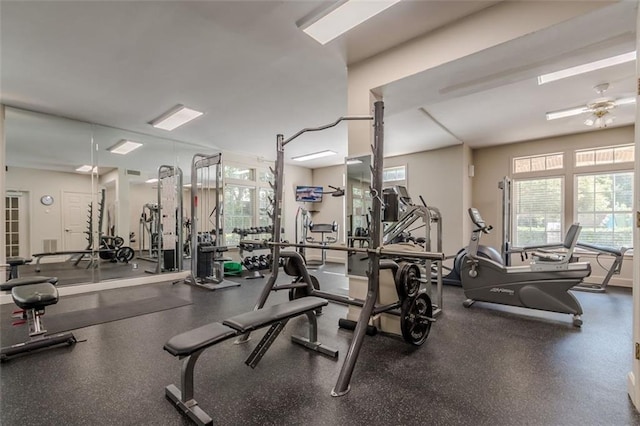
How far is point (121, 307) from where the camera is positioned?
393 centimetres

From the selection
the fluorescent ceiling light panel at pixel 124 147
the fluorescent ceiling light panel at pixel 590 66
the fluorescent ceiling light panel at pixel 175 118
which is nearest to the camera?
the fluorescent ceiling light panel at pixel 590 66

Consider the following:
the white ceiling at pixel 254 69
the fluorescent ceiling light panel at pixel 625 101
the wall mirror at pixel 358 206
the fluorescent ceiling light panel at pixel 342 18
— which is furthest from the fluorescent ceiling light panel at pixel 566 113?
the fluorescent ceiling light panel at pixel 342 18

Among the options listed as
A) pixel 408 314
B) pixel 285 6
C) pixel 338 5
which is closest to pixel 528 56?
pixel 338 5

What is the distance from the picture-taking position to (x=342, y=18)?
2479 millimetres

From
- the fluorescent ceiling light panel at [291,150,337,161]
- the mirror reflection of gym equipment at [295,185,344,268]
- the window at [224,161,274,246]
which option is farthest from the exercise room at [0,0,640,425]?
the mirror reflection of gym equipment at [295,185,344,268]

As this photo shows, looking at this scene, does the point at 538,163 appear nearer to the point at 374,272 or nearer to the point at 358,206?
the point at 358,206

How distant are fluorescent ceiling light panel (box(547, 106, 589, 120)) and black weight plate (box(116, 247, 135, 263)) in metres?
8.06

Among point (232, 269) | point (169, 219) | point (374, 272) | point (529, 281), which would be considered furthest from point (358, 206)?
point (169, 219)

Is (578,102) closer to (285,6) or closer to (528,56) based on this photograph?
(528,56)

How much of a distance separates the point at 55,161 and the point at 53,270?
6.82ft

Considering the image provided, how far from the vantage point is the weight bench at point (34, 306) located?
2436 mm

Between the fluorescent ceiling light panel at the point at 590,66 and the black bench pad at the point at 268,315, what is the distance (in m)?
3.58

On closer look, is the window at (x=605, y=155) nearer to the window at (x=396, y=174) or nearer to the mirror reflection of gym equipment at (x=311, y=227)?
the window at (x=396, y=174)

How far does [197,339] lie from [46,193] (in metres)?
5.18
